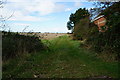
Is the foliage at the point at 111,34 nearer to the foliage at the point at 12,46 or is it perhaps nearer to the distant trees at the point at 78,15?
the foliage at the point at 12,46

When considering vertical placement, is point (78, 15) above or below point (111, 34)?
above

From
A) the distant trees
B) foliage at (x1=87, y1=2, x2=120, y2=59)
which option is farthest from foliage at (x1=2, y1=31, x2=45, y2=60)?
the distant trees

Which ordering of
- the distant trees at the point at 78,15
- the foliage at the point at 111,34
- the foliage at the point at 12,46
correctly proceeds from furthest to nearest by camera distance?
the distant trees at the point at 78,15 < the foliage at the point at 111,34 < the foliage at the point at 12,46

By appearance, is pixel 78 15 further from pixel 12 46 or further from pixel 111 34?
pixel 12 46

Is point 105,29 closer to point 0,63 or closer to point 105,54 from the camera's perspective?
point 105,54

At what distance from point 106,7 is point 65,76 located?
853 cm

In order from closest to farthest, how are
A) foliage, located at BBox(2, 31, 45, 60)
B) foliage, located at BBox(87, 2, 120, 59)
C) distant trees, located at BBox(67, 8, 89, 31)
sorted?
1. foliage, located at BBox(2, 31, 45, 60)
2. foliage, located at BBox(87, 2, 120, 59)
3. distant trees, located at BBox(67, 8, 89, 31)

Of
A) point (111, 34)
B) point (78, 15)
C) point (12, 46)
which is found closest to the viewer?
point (12, 46)

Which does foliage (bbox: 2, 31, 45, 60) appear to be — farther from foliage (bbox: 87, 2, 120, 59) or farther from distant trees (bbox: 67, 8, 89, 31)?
distant trees (bbox: 67, 8, 89, 31)

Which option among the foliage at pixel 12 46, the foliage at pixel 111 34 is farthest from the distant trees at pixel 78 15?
the foliage at pixel 12 46

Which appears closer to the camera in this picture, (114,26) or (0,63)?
(0,63)

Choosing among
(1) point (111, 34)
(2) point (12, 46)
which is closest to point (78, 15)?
(1) point (111, 34)

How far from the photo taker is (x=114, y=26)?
11086mm

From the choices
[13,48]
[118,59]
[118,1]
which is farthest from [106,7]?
[13,48]
